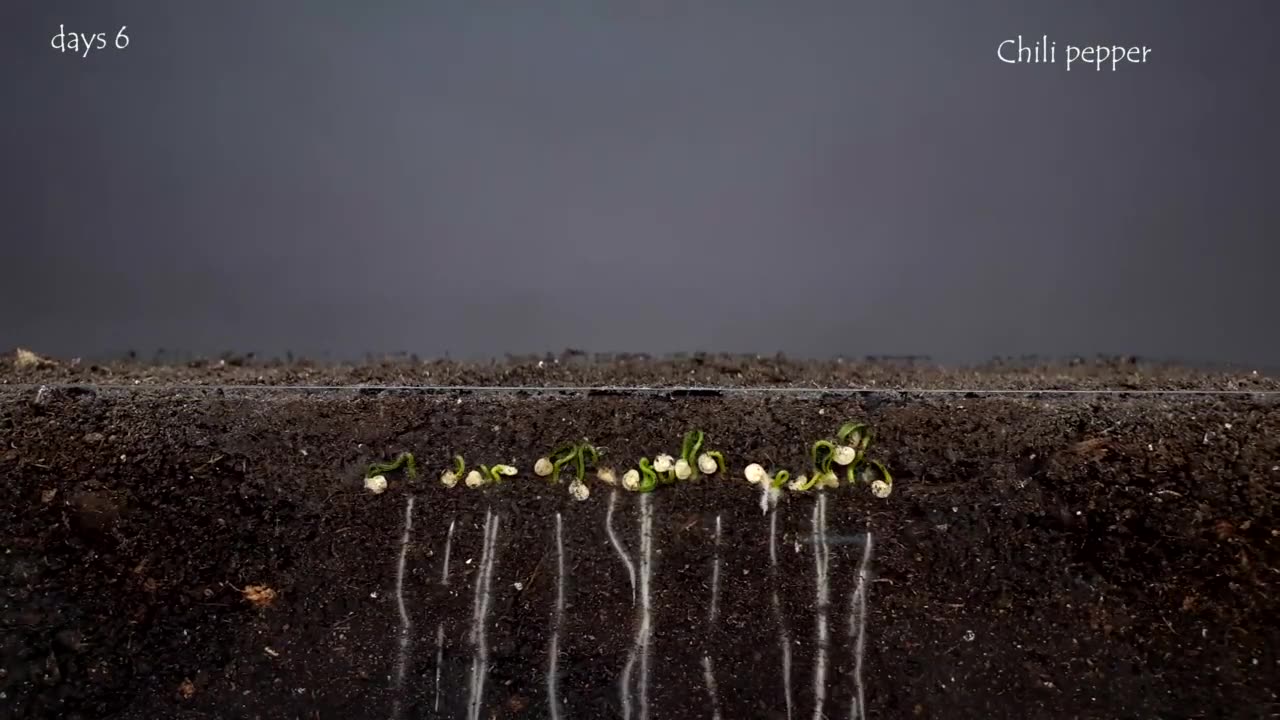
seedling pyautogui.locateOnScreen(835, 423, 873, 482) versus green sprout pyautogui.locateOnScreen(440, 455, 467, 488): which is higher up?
seedling pyautogui.locateOnScreen(835, 423, 873, 482)

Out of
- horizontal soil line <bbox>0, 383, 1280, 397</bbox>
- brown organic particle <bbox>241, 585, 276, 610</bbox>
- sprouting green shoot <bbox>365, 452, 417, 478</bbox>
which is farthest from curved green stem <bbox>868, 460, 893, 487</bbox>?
brown organic particle <bbox>241, 585, 276, 610</bbox>

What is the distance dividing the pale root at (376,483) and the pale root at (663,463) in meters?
0.48

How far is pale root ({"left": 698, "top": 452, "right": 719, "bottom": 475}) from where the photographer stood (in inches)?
59.7

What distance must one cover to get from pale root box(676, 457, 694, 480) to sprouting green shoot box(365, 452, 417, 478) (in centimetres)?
47

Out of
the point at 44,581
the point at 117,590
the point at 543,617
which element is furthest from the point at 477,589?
the point at 44,581

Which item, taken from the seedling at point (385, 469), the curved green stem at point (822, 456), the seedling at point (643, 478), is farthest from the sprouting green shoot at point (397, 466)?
the curved green stem at point (822, 456)

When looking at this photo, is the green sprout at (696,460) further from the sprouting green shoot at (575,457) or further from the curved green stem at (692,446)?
the sprouting green shoot at (575,457)

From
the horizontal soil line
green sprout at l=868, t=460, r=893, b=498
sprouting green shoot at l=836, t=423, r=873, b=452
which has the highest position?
the horizontal soil line

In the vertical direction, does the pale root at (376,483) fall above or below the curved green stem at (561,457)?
below

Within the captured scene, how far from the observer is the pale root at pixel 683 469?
4.98ft

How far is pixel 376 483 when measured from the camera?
1530 mm

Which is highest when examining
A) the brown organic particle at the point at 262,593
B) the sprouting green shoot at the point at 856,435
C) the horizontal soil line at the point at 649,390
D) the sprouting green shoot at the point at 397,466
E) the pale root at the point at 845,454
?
the horizontal soil line at the point at 649,390

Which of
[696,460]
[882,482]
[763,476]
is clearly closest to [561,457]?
[696,460]

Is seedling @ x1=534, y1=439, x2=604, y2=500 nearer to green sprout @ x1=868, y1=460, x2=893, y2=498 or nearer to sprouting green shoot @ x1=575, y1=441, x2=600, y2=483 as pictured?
sprouting green shoot @ x1=575, y1=441, x2=600, y2=483
